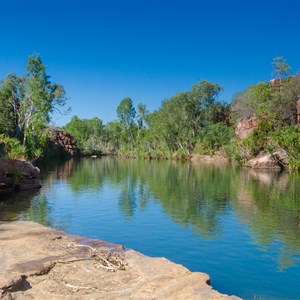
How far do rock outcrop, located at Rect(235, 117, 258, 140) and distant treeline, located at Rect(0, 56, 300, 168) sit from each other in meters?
1.03

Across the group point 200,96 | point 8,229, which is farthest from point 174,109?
point 8,229

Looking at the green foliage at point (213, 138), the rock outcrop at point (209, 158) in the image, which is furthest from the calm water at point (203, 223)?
the green foliage at point (213, 138)

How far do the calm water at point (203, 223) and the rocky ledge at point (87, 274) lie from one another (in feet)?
6.13

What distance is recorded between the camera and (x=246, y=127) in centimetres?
5941

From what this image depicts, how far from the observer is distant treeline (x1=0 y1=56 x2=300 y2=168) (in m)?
42.8

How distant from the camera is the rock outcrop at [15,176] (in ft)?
74.3

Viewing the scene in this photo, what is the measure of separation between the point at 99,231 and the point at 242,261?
18.9 feet

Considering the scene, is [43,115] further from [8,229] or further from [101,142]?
[101,142]

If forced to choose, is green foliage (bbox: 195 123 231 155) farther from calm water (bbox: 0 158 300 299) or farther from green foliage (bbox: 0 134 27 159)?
green foliage (bbox: 0 134 27 159)

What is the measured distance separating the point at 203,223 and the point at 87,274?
27.1 ft

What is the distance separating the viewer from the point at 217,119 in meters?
79.8

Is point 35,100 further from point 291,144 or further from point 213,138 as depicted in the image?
point 213,138

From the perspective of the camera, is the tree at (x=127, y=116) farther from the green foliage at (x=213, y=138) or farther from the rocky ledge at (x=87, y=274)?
the rocky ledge at (x=87, y=274)

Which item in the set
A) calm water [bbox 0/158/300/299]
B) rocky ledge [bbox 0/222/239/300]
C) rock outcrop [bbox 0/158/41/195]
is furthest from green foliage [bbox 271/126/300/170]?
rocky ledge [bbox 0/222/239/300]
